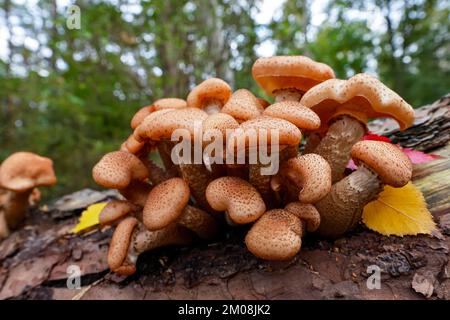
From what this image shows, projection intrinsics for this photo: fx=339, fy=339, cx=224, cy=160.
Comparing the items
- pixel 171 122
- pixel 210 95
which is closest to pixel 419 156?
pixel 210 95

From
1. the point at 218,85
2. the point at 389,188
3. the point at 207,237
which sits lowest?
the point at 207,237

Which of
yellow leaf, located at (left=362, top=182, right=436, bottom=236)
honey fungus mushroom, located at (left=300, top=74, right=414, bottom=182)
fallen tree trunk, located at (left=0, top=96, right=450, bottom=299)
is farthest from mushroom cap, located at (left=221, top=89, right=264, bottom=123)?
yellow leaf, located at (left=362, top=182, right=436, bottom=236)

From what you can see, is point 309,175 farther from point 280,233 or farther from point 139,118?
point 139,118

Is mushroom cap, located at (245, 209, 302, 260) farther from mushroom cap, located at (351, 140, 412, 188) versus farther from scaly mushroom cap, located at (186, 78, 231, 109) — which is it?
scaly mushroom cap, located at (186, 78, 231, 109)

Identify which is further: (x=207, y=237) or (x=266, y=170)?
(x=207, y=237)

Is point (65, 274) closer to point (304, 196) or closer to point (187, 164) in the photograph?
point (187, 164)
